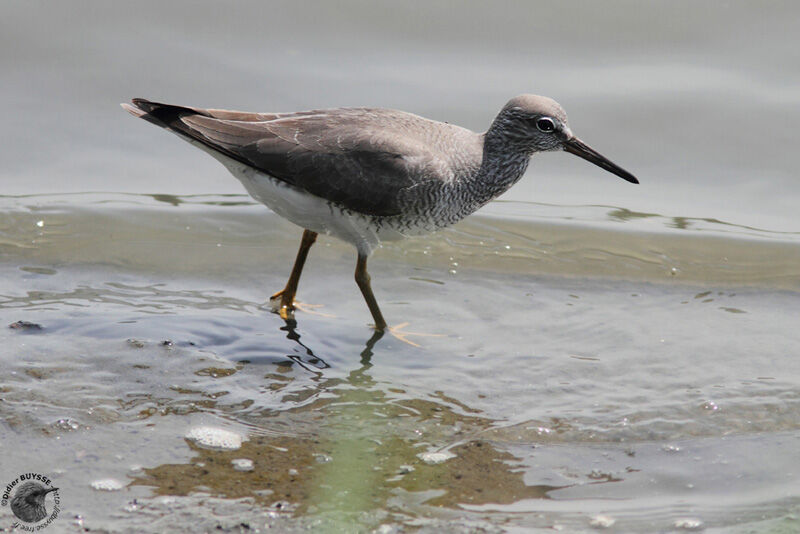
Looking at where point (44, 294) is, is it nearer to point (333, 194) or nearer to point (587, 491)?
point (333, 194)

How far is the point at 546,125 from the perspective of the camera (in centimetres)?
618

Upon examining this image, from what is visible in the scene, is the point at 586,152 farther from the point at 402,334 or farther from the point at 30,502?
the point at 30,502

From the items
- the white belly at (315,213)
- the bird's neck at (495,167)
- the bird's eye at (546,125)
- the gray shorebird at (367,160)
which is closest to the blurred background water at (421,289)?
the white belly at (315,213)

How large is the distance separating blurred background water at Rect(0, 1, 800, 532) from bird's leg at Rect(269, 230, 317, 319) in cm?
16

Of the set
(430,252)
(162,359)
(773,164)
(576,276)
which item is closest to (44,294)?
(162,359)

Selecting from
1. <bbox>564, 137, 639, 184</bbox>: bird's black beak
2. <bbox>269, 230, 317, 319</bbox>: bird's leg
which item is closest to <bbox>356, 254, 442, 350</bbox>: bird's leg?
<bbox>269, 230, 317, 319</bbox>: bird's leg

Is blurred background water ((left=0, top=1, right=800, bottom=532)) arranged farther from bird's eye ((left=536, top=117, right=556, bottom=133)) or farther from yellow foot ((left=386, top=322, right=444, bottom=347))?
bird's eye ((left=536, top=117, right=556, bottom=133))

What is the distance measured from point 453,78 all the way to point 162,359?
193 inches

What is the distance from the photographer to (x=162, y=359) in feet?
17.5

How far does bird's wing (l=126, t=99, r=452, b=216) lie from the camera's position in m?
5.95

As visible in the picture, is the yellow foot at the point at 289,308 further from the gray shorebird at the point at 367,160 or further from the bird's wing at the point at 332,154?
the bird's wing at the point at 332,154

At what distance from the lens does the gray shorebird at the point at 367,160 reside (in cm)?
596

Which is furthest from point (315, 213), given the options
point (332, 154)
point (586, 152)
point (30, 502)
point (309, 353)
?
point (30, 502)

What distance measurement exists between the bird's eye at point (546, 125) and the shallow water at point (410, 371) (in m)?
1.23
